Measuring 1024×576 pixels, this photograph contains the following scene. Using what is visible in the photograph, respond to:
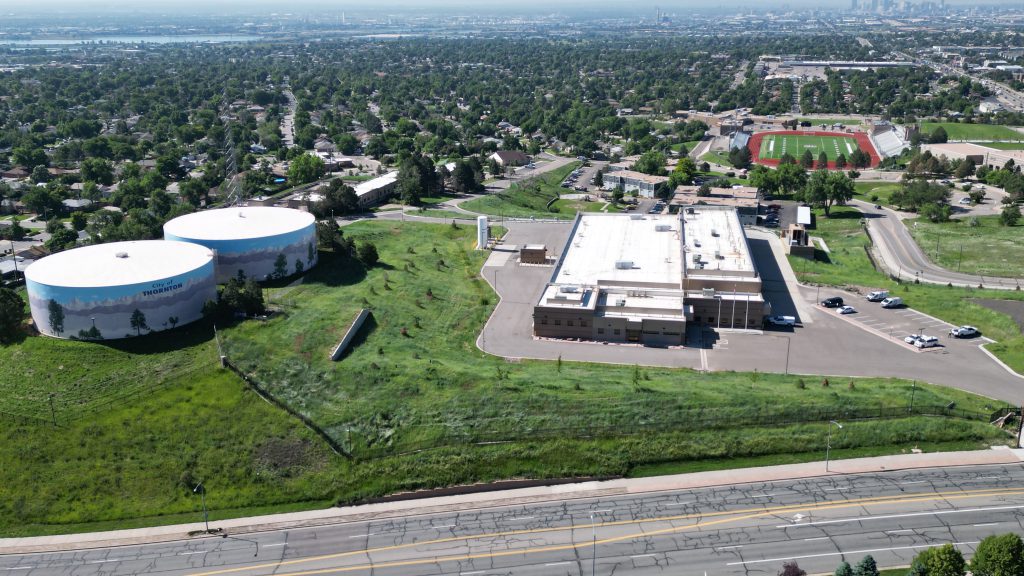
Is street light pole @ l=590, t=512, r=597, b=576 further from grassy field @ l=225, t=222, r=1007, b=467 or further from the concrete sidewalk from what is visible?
grassy field @ l=225, t=222, r=1007, b=467

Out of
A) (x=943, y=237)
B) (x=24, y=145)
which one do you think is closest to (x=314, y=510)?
(x=943, y=237)

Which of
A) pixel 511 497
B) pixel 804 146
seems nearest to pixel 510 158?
pixel 804 146

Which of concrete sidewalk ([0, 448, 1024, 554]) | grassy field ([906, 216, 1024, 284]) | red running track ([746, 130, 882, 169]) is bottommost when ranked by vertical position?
concrete sidewalk ([0, 448, 1024, 554])

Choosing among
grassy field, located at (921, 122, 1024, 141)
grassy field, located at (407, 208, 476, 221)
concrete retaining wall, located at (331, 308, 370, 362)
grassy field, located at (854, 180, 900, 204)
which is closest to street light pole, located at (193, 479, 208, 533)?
concrete retaining wall, located at (331, 308, 370, 362)

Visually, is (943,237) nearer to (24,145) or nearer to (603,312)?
(603,312)

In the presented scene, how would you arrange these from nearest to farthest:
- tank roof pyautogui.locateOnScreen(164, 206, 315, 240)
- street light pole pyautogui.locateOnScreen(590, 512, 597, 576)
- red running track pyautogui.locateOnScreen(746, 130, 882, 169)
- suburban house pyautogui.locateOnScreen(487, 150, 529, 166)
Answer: street light pole pyautogui.locateOnScreen(590, 512, 597, 576)
tank roof pyautogui.locateOnScreen(164, 206, 315, 240)
suburban house pyautogui.locateOnScreen(487, 150, 529, 166)
red running track pyautogui.locateOnScreen(746, 130, 882, 169)

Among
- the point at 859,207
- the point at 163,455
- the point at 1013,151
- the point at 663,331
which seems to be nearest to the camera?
the point at 163,455

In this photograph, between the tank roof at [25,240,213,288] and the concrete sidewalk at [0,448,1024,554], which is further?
the tank roof at [25,240,213,288]
